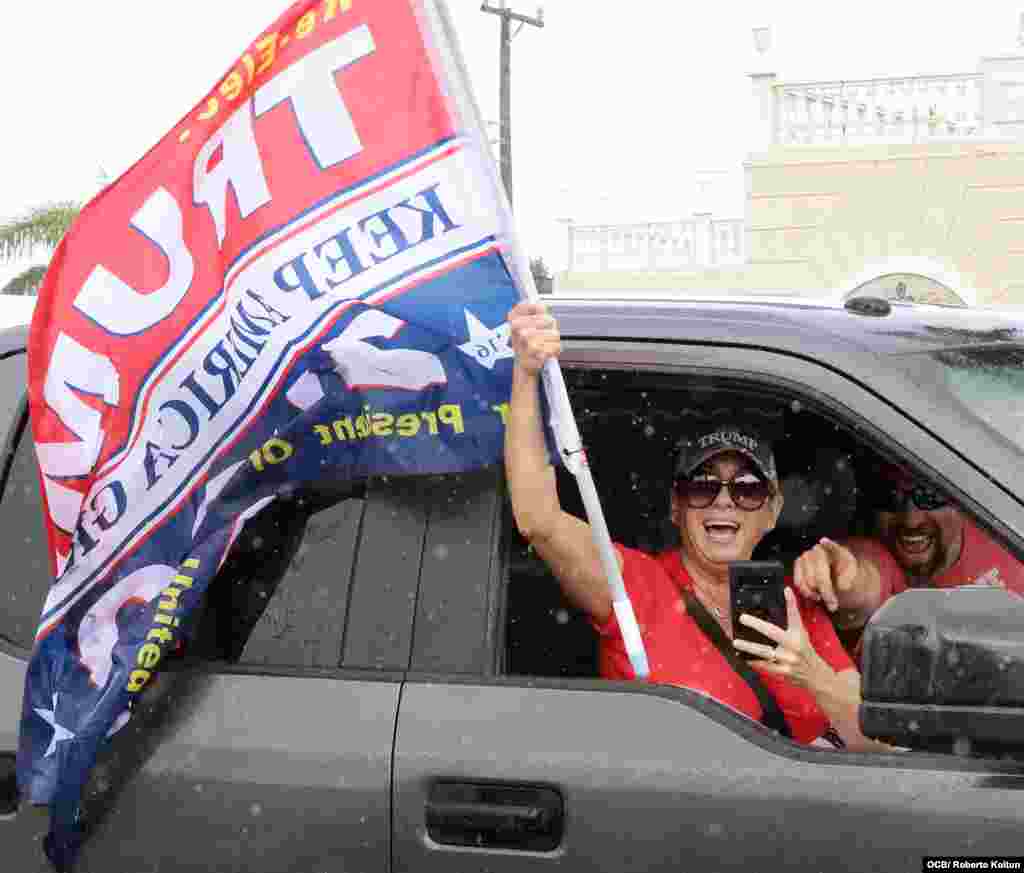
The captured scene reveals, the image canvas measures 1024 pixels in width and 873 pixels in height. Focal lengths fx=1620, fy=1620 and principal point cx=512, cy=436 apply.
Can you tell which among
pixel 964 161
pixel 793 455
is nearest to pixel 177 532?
pixel 793 455

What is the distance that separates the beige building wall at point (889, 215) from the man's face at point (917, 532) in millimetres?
19674

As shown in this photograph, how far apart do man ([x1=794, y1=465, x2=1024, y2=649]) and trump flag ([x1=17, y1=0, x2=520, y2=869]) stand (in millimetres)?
680

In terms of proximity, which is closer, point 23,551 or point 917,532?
point 23,551

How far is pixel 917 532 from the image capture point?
3.26 metres

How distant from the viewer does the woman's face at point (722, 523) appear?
3006 mm

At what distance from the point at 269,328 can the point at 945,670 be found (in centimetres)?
122

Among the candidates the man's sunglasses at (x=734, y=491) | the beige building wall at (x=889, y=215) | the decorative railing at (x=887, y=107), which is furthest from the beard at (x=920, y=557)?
the decorative railing at (x=887, y=107)

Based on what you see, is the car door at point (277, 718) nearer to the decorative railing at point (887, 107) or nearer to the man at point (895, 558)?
the man at point (895, 558)

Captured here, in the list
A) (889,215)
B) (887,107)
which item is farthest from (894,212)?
(887,107)

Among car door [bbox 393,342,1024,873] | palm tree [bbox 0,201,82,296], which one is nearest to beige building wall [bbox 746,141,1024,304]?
palm tree [bbox 0,201,82,296]

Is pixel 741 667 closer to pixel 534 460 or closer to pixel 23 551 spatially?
pixel 534 460

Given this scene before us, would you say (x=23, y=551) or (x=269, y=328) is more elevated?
(x=269, y=328)

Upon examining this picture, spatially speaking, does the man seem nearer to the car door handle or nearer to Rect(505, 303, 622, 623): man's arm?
Rect(505, 303, 622, 623): man's arm

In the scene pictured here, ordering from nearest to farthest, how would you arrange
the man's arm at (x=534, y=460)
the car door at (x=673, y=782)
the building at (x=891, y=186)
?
the car door at (x=673, y=782) → the man's arm at (x=534, y=460) → the building at (x=891, y=186)
